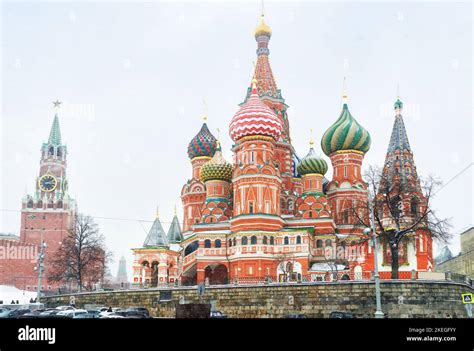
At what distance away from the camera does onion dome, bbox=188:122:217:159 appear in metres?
60.7

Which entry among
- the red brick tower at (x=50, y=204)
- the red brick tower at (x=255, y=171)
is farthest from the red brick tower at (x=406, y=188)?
the red brick tower at (x=50, y=204)

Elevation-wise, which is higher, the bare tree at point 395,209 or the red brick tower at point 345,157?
the red brick tower at point 345,157

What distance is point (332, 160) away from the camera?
185ft

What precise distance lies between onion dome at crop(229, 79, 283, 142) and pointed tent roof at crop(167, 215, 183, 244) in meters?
14.8

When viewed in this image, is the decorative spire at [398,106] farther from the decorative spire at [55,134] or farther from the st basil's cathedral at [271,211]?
the decorative spire at [55,134]

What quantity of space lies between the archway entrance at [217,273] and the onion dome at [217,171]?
8.71m

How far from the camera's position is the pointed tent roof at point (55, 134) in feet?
321

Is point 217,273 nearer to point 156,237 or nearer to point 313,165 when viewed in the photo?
point 156,237

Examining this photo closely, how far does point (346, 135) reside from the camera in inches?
2165

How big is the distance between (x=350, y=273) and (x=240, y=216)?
962 cm

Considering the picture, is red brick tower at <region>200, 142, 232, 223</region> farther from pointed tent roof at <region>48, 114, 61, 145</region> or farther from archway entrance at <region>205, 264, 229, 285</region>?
pointed tent roof at <region>48, 114, 61, 145</region>

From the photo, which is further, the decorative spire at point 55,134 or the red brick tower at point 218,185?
the decorative spire at point 55,134

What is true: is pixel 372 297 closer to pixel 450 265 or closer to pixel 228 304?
pixel 228 304
